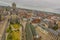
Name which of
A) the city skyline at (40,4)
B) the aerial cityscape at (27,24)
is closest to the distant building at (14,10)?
the aerial cityscape at (27,24)

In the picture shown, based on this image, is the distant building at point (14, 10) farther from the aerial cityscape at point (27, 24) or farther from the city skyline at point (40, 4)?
the city skyline at point (40, 4)

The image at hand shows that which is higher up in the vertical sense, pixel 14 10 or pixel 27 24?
pixel 14 10

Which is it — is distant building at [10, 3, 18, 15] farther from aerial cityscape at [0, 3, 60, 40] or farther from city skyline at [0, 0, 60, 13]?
city skyline at [0, 0, 60, 13]

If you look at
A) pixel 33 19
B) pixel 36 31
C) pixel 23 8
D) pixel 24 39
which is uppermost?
pixel 23 8

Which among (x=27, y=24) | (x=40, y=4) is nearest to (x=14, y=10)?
(x=27, y=24)

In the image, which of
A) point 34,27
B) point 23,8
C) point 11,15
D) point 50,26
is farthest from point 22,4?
point 50,26

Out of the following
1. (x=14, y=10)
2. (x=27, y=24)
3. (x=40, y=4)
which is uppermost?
(x=40, y=4)

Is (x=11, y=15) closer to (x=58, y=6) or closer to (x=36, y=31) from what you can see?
(x=36, y=31)

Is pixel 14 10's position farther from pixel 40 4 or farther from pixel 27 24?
pixel 40 4
